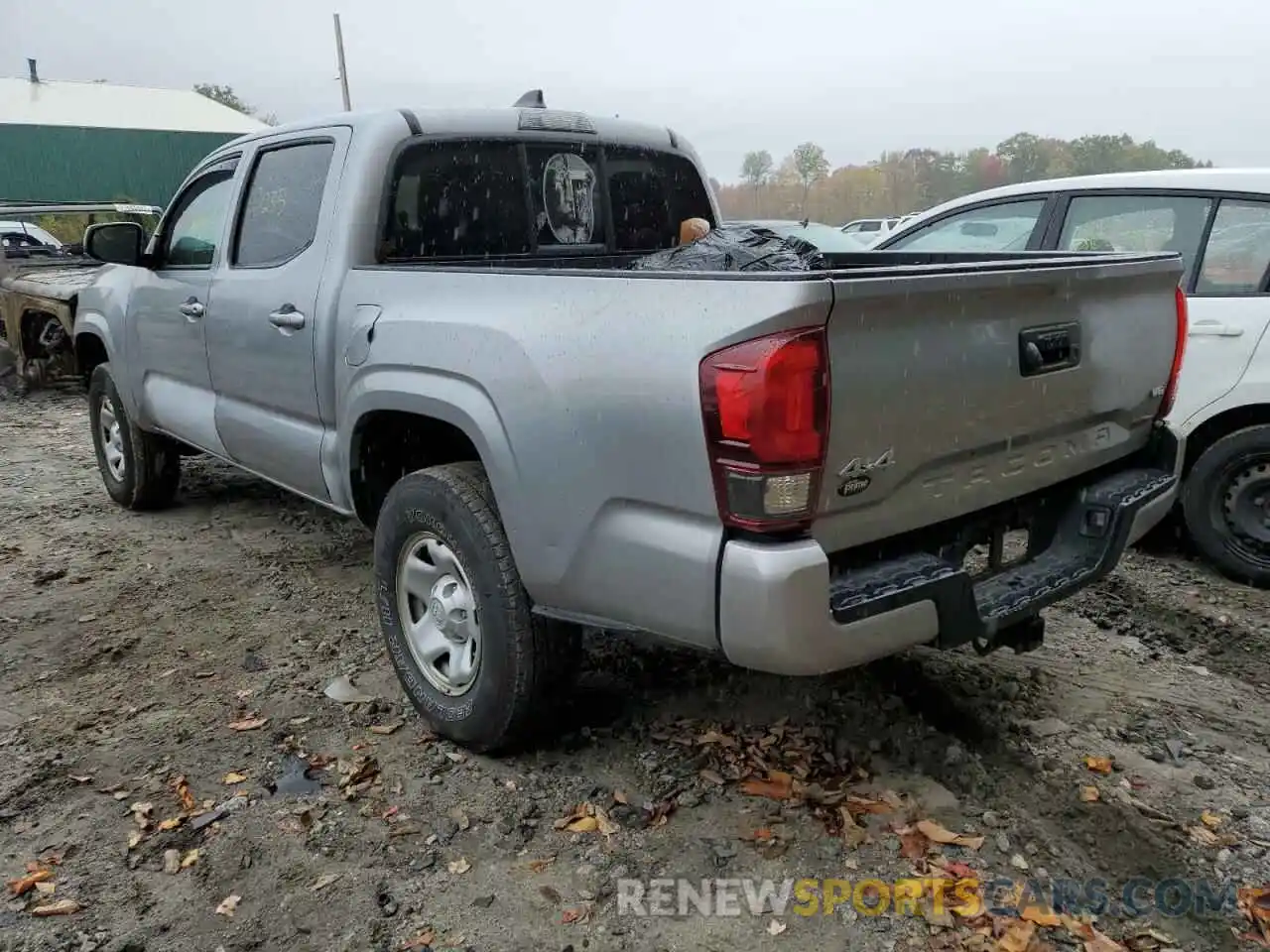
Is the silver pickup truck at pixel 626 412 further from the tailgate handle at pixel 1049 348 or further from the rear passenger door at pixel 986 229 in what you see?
the rear passenger door at pixel 986 229

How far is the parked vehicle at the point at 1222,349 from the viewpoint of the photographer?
4.27 metres

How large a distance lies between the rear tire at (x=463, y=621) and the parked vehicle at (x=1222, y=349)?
3.14 meters

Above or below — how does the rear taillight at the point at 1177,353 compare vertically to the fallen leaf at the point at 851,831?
above

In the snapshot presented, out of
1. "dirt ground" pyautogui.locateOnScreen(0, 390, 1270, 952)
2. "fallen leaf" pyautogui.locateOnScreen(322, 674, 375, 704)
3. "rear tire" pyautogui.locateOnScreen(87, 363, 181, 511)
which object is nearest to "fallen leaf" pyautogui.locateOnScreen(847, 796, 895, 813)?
"dirt ground" pyautogui.locateOnScreen(0, 390, 1270, 952)

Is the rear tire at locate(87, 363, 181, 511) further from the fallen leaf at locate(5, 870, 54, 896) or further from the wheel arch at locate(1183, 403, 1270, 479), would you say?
the wheel arch at locate(1183, 403, 1270, 479)

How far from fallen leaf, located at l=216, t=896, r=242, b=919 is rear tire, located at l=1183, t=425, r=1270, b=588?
161 inches

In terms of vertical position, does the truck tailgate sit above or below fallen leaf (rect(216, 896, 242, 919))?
above

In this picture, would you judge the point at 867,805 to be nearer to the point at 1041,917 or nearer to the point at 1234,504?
the point at 1041,917

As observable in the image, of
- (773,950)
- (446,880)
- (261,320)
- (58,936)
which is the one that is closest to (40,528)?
(261,320)

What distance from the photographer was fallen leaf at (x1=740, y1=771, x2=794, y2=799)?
2842 mm

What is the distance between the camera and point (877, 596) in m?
2.29

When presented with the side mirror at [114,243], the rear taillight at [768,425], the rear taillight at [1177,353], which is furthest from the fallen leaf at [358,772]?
the side mirror at [114,243]

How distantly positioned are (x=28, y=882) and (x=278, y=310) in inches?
80.0

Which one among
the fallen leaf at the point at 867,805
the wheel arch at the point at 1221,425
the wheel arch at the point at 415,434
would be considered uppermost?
the wheel arch at the point at 415,434
